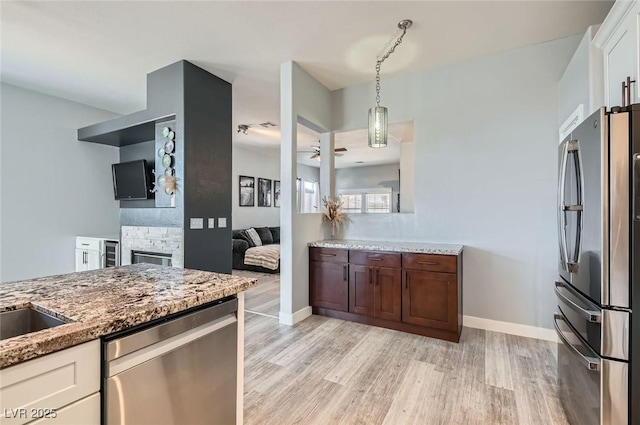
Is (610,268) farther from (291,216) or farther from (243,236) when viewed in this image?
(243,236)

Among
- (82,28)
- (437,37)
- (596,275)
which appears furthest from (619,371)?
(82,28)

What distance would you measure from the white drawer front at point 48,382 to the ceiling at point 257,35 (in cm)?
257

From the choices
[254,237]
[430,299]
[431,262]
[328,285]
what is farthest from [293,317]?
[254,237]

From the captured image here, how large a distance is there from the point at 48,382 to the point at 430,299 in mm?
2764

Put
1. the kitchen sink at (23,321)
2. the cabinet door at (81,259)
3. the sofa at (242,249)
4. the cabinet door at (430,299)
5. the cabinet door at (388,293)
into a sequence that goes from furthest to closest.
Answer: the sofa at (242,249)
the cabinet door at (81,259)
the cabinet door at (388,293)
the cabinet door at (430,299)
the kitchen sink at (23,321)

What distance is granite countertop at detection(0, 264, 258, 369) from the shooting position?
2.55 feet

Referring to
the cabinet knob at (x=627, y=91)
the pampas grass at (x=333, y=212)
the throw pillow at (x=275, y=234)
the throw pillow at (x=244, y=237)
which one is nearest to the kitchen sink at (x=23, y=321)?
the cabinet knob at (x=627, y=91)

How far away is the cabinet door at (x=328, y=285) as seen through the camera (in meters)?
3.33

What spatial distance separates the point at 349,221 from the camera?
13.0 feet

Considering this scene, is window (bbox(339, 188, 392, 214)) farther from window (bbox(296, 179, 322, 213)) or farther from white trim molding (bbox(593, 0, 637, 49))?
white trim molding (bbox(593, 0, 637, 49))

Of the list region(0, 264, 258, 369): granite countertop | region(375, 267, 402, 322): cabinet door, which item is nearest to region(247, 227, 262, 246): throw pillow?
region(375, 267, 402, 322): cabinet door

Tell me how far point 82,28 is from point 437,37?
3258 mm

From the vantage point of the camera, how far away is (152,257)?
3.40 m

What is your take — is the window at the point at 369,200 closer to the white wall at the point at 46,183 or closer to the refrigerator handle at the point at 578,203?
the white wall at the point at 46,183
